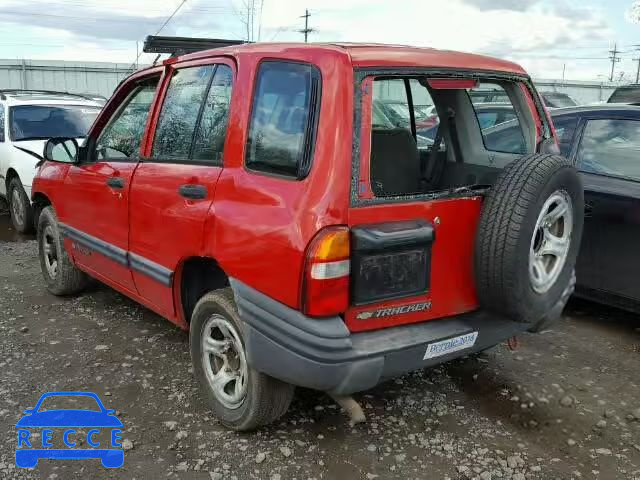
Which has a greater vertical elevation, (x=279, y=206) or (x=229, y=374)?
(x=279, y=206)

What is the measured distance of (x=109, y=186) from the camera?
12.4 ft

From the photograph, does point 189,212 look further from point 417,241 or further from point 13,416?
point 13,416

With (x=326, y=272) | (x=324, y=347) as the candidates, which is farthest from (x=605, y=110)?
(x=324, y=347)

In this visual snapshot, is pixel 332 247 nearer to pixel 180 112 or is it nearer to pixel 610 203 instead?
pixel 180 112

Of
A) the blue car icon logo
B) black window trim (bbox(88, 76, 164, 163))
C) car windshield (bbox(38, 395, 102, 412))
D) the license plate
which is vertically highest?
black window trim (bbox(88, 76, 164, 163))

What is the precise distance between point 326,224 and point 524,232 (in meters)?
0.85

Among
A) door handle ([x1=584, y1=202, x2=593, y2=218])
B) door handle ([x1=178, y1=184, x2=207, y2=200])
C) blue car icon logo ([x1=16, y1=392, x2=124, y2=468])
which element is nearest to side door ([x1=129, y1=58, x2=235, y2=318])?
door handle ([x1=178, y1=184, x2=207, y2=200])

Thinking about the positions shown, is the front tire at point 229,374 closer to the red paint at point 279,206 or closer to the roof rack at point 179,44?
the red paint at point 279,206

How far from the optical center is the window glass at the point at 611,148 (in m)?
4.16

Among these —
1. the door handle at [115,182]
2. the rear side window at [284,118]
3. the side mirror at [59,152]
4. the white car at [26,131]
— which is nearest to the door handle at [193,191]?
the rear side window at [284,118]

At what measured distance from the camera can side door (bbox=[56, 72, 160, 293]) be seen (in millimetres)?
3668

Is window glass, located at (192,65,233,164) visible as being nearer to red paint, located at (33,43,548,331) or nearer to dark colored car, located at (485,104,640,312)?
red paint, located at (33,43,548,331)

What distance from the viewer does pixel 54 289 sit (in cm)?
498

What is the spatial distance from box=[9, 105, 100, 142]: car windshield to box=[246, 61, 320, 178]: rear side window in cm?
555
